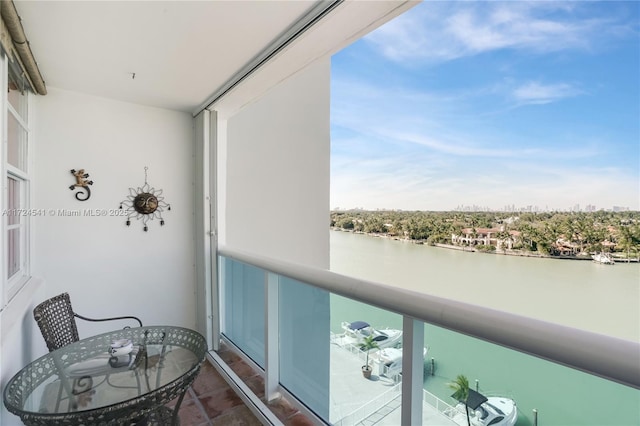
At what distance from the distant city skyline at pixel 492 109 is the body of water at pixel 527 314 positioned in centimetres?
127

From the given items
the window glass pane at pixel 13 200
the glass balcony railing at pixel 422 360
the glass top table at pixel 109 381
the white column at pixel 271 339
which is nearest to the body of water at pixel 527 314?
the glass balcony railing at pixel 422 360

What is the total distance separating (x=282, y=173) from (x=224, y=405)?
2.73 m

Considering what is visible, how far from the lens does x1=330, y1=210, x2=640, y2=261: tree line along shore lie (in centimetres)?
292

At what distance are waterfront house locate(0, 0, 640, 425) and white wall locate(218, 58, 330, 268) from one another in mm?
30

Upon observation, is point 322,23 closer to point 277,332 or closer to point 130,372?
point 277,332

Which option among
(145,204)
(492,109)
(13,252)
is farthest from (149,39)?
(492,109)

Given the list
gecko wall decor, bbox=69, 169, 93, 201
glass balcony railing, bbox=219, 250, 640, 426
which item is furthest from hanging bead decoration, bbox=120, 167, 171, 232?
glass balcony railing, bbox=219, 250, 640, 426

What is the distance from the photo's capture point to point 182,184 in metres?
3.19

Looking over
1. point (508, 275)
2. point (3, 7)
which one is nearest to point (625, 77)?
point (508, 275)

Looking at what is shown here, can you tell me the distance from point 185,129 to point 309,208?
2.01 metres

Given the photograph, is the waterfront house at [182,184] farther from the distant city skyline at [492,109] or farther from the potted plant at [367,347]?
the distant city skyline at [492,109]

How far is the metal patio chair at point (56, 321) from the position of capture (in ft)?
6.24

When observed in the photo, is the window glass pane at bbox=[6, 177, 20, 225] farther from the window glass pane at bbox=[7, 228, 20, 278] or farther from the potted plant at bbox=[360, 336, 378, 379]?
the potted plant at bbox=[360, 336, 378, 379]

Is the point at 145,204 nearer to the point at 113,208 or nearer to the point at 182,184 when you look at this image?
the point at 113,208
